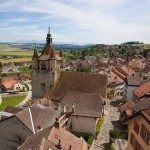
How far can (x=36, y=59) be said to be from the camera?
6800cm

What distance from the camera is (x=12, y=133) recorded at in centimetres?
4409

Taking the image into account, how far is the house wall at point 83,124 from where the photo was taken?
177 feet

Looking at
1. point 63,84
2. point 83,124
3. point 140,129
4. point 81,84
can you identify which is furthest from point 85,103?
point 140,129

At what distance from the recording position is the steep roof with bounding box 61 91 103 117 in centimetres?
5409

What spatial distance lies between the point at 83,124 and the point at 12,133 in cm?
1588

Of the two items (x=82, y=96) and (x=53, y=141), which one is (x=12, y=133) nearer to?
(x=53, y=141)

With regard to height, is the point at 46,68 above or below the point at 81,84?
above

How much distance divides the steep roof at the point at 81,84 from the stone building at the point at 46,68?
2.48 meters

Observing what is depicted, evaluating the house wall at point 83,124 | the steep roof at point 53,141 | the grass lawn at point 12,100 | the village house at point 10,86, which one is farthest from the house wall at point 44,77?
the village house at point 10,86

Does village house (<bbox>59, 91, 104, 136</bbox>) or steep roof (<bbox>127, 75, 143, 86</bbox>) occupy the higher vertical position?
steep roof (<bbox>127, 75, 143, 86</bbox>)

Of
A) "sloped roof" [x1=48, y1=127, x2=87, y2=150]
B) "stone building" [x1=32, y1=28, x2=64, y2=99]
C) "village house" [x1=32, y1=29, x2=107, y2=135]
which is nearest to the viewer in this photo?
"sloped roof" [x1=48, y1=127, x2=87, y2=150]

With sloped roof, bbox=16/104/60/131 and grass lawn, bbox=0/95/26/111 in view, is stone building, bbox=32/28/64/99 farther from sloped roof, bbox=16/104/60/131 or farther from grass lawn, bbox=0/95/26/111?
grass lawn, bbox=0/95/26/111

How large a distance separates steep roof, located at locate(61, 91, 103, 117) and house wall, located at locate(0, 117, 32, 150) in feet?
45.2

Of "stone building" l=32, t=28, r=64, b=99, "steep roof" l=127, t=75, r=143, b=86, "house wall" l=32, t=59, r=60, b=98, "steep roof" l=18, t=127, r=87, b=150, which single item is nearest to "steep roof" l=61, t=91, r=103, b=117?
"house wall" l=32, t=59, r=60, b=98
